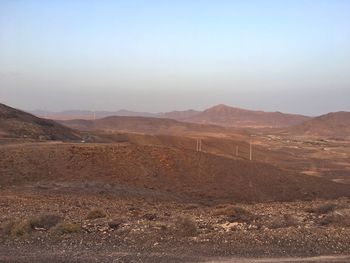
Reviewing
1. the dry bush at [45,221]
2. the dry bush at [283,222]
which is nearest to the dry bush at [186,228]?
the dry bush at [283,222]

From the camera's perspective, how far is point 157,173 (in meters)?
41.8

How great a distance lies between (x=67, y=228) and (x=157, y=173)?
27277 millimetres

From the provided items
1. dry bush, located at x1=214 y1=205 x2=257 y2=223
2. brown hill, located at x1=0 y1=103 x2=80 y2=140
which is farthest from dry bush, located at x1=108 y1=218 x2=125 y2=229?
brown hill, located at x1=0 y1=103 x2=80 y2=140

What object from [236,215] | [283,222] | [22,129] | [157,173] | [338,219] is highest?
[22,129]

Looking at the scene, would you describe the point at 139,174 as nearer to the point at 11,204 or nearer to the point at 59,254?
the point at 11,204

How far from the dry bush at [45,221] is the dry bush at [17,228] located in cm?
24

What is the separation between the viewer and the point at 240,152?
4161 inches

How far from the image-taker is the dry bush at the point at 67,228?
47.9ft

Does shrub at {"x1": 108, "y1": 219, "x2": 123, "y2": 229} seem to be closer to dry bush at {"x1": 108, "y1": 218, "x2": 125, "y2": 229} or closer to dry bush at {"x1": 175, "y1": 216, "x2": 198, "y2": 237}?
dry bush at {"x1": 108, "y1": 218, "x2": 125, "y2": 229}

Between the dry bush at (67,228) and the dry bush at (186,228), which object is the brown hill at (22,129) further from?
the dry bush at (186,228)

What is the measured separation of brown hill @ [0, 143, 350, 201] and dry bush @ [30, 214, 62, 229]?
57.6 feet

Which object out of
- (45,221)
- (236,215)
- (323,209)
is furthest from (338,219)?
(45,221)

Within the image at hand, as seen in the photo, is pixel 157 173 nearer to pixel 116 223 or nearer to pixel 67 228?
pixel 116 223

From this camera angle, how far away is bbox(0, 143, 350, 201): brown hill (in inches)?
1463
